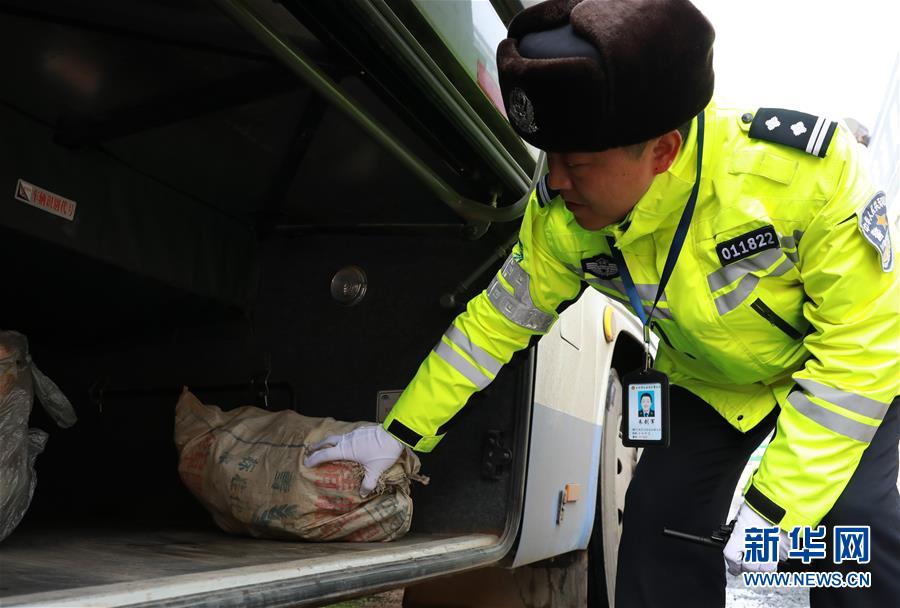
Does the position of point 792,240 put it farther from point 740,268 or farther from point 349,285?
point 349,285

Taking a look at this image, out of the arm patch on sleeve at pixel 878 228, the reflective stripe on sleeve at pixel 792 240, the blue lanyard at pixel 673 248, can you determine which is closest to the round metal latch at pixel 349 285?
the blue lanyard at pixel 673 248

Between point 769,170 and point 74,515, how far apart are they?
2.17 m

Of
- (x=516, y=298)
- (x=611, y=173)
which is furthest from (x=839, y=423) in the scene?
(x=516, y=298)

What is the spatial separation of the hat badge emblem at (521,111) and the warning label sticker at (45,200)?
3.87 feet

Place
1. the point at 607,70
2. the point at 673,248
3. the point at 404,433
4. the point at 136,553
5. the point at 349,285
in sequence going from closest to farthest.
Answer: the point at 607,70, the point at 673,248, the point at 136,553, the point at 404,433, the point at 349,285

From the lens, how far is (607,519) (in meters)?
2.83

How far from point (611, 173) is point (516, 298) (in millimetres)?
415

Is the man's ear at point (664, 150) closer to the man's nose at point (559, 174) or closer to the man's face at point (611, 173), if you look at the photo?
the man's face at point (611, 173)

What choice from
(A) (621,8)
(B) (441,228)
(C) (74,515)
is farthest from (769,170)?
(C) (74,515)

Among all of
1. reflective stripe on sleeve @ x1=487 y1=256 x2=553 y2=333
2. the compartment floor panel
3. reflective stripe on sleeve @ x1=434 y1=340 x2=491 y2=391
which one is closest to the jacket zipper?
reflective stripe on sleeve @ x1=487 y1=256 x2=553 y2=333

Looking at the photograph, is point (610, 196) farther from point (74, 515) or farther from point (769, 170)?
point (74, 515)

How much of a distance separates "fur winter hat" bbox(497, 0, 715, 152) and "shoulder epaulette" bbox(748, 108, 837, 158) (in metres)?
0.13

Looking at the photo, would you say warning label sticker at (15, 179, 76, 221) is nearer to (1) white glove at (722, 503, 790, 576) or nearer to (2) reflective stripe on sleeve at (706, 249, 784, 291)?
(2) reflective stripe on sleeve at (706, 249, 784, 291)

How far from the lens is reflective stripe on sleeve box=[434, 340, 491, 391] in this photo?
67.1 inches
